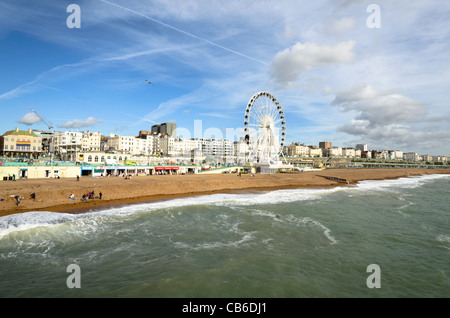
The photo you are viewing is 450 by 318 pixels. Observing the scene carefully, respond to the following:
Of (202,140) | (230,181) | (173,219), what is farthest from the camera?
(202,140)

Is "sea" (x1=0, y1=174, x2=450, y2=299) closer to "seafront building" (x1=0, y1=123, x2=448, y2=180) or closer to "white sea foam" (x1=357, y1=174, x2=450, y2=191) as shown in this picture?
"seafront building" (x1=0, y1=123, x2=448, y2=180)

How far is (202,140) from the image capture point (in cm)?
15612

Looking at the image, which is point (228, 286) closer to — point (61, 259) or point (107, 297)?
point (107, 297)

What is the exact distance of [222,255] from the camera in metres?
12.3

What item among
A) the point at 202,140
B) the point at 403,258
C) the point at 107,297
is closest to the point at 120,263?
the point at 107,297

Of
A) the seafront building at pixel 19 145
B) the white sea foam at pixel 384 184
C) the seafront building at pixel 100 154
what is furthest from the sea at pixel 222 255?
the seafront building at pixel 19 145

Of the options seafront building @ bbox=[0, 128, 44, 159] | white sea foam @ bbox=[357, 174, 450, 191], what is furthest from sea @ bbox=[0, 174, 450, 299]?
seafront building @ bbox=[0, 128, 44, 159]

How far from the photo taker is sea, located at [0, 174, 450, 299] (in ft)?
30.7

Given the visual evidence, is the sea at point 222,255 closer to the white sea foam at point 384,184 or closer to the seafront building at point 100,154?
the seafront building at point 100,154

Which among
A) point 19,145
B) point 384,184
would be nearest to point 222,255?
point 384,184

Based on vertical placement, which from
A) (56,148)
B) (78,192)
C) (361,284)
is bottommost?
(361,284)

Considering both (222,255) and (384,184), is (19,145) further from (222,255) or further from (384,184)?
(384,184)
